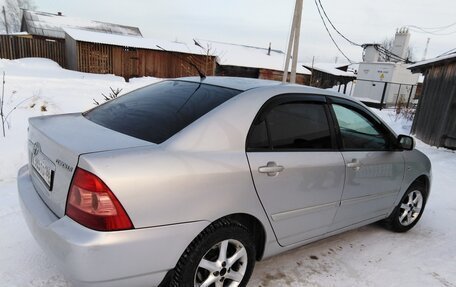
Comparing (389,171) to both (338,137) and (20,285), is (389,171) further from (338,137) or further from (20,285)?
(20,285)

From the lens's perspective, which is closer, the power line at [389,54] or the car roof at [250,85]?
the car roof at [250,85]

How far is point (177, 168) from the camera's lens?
6.53 ft

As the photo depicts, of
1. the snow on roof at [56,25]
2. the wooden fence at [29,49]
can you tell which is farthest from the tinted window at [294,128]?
the snow on roof at [56,25]

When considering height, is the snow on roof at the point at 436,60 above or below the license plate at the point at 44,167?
above

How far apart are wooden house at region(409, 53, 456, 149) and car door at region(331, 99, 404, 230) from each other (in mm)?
7390

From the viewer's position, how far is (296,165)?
2572mm

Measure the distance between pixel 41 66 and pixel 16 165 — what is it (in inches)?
774

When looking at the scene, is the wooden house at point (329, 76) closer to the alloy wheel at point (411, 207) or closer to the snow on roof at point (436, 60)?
the snow on roof at point (436, 60)

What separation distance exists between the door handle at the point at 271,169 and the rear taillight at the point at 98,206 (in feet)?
3.16

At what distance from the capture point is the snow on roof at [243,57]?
87.5 ft

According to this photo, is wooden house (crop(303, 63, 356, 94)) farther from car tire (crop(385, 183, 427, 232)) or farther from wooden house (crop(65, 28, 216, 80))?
car tire (crop(385, 183, 427, 232))

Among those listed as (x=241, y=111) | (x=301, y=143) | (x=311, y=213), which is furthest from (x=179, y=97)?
(x=311, y=213)

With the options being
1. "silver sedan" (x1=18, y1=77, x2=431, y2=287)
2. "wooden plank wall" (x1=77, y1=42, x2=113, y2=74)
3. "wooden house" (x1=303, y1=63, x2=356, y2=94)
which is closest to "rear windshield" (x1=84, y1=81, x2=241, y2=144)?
"silver sedan" (x1=18, y1=77, x2=431, y2=287)

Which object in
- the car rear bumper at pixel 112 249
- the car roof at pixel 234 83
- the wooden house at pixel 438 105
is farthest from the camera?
the wooden house at pixel 438 105
